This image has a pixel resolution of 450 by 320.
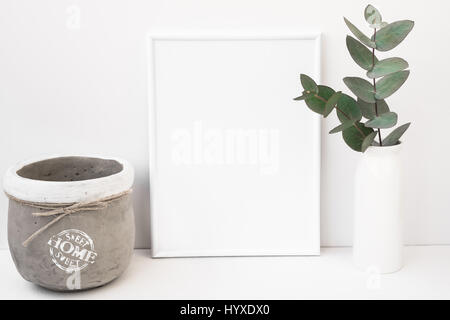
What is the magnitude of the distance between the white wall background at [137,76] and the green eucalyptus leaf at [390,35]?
0.14 m

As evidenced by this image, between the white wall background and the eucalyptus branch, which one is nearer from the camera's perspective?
the eucalyptus branch

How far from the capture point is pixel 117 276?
0.97 m

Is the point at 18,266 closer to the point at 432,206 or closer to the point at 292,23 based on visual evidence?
the point at 292,23

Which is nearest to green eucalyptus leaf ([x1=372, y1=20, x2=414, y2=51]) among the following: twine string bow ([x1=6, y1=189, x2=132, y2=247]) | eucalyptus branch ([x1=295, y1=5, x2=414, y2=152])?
eucalyptus branch ([x1=295, y1=5, x2=414, y2=152])

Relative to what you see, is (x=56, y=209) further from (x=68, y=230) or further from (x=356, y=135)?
(x=356, y=135)

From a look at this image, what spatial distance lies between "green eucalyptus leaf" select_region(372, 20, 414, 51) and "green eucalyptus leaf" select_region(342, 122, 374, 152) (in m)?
0.12

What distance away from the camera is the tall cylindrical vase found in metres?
0.97

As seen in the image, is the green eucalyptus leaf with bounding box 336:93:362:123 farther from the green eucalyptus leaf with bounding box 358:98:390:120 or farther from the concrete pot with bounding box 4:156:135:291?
the concrete pot with bounding box 4:156:135:291

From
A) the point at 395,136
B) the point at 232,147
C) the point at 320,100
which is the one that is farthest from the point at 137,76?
the point at 395,136

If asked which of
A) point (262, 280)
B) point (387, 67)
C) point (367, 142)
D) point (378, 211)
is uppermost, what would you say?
point (387, 67)

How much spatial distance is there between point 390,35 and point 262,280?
401 millimetres

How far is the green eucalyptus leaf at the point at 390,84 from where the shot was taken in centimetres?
94

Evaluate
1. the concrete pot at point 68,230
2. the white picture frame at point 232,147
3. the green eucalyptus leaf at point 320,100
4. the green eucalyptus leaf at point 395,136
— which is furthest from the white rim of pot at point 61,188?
the green eucalyptus leaf at point 395,136

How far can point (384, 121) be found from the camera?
938 mm
